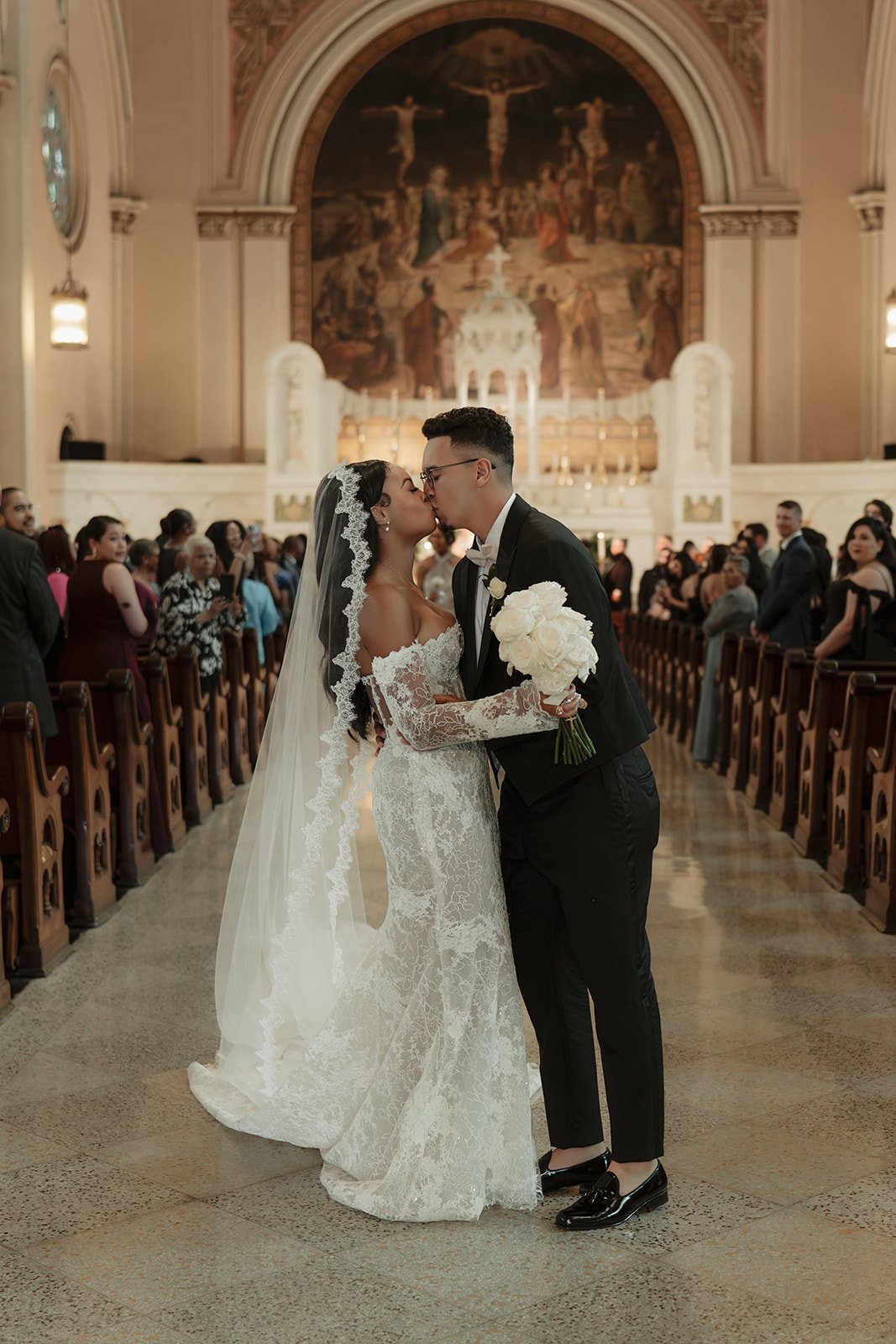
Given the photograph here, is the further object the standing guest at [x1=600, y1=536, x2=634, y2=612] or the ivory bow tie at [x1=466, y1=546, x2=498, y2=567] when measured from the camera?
the standing guest at [x1=600, y1=536, x2=634, y2=612]

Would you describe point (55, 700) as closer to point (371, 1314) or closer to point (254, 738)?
point (371, 1314)

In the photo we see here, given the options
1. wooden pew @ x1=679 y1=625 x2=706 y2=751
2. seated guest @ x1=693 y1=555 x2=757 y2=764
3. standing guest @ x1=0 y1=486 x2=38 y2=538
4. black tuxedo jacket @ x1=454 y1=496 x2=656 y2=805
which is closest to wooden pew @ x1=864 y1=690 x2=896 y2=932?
black tuxedo jacket @ x1=454 y1=496 x2=656 y2=805

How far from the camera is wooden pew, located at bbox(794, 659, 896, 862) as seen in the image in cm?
759

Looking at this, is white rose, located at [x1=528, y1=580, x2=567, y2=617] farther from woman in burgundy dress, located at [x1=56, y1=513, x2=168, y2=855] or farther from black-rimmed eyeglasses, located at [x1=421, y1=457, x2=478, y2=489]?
woman in burgundy dress, located at [x1=56, y1=513, x2=168, y2=855]

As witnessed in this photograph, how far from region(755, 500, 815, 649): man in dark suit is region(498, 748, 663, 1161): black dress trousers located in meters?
5.93

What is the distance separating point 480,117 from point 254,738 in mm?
15268

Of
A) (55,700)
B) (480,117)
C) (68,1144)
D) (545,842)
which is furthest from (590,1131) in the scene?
(480,117)

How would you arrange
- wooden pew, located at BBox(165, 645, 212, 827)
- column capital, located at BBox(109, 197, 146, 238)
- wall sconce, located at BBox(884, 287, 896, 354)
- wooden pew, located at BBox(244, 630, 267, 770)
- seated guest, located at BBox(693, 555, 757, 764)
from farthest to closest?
column capital, located at BBox(109, 197, 146, 238) < wall sconce, located at BBox(884, 287, 896, 354) < wooden pew, located at BBox(244, 630, 267, 770) < seated guest, located at BBox(693, 555, 757, 764) < wooden pew, located at BBox(165, 645, 212, 827)

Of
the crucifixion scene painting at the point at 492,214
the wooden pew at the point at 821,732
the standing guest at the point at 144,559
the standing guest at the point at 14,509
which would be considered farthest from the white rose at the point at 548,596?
the crucifixion scene painting at the point at 492,214

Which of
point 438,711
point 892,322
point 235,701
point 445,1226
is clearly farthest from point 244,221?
point 445,1226

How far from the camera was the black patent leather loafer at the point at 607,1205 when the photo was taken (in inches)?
133

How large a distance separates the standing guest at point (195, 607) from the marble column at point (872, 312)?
49.8 ft

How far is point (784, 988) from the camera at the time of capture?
535cm

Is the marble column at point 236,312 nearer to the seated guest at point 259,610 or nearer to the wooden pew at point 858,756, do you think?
the seated guest at point 259,610
